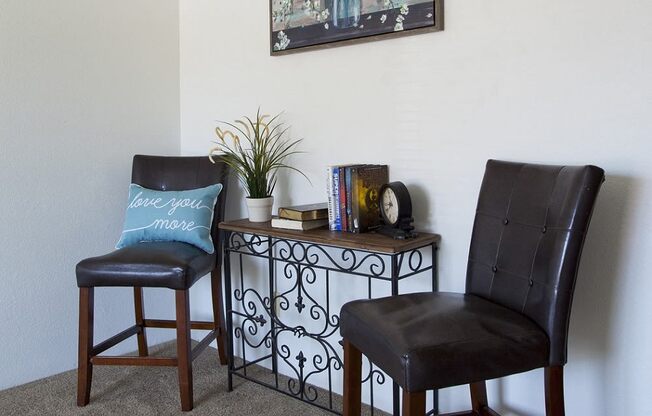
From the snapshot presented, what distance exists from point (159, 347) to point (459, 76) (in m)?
1.93

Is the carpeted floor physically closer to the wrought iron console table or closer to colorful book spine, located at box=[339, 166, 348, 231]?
the wrought iron console table

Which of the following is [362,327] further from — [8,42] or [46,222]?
[8,42]

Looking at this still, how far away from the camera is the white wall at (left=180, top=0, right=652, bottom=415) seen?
152cm

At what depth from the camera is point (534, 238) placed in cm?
145

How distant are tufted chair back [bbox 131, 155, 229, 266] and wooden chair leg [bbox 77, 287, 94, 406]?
0.54 m

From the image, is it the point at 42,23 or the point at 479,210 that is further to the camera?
the point at 42,23

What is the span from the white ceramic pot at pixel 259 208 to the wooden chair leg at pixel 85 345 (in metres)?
0.65

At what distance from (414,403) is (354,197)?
2.69 feet

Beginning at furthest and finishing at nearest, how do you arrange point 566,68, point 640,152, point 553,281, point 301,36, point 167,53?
1. point 167,53
2. point 301,36
3. point 566,68
4. point 640,152
5. point 553,281

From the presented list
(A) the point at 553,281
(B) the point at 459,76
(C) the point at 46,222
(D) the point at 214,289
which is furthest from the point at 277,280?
(A) the point at 553,281

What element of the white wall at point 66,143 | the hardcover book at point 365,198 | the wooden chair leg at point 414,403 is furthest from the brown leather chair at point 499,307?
the white wall at point 66,143

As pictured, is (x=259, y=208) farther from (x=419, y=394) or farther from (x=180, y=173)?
(x=419, y=394)

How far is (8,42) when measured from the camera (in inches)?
88.3

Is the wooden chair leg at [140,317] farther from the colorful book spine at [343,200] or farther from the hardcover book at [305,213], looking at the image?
the colorful book spine at [343,200]
